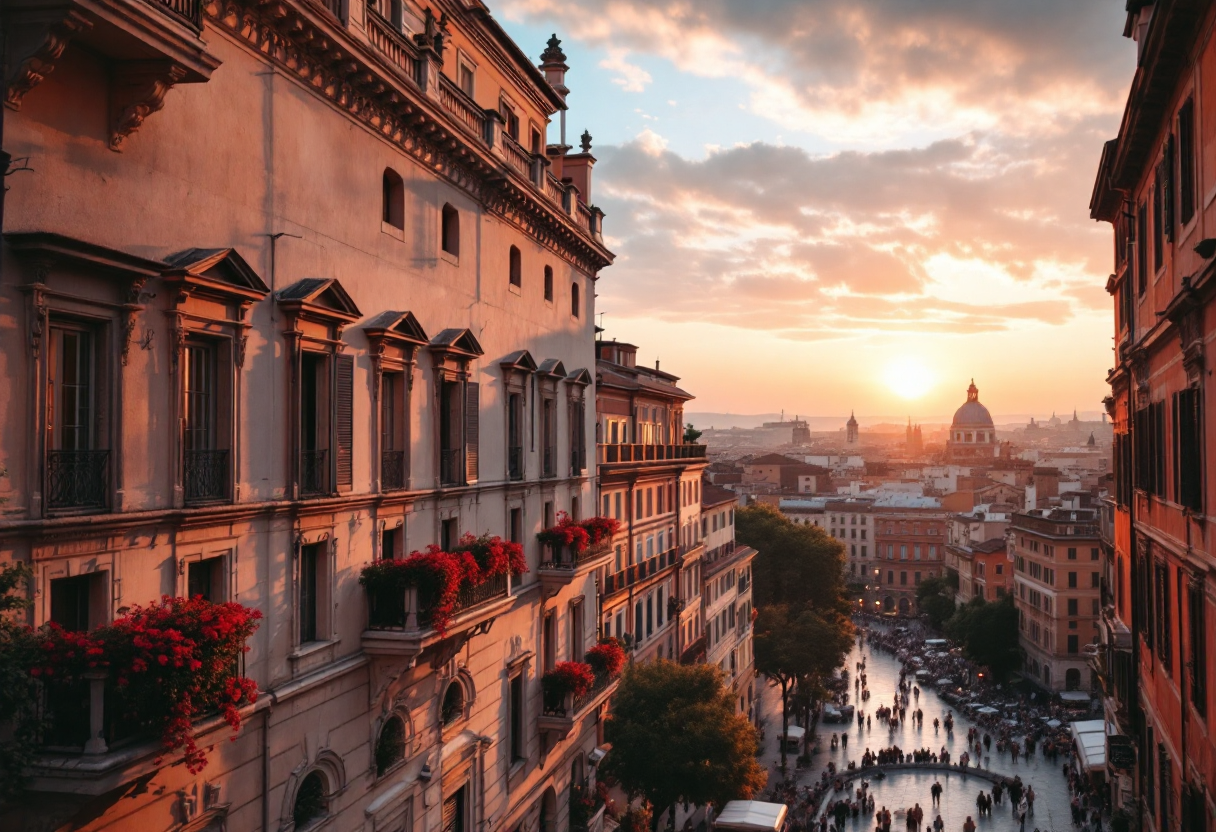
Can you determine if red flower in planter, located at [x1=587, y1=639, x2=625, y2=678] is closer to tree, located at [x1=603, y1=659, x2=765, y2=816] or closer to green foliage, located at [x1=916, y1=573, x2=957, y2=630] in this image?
tree, located at [x1=603, y1=659, x2=765, y2=816]

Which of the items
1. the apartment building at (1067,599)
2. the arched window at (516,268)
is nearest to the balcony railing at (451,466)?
the arched window at (516,268)

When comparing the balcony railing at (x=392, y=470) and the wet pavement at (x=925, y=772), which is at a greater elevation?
the balcony railing at (x=392, y=470)

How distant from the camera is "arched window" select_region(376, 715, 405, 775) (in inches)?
748

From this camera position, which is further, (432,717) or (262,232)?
(432,717)

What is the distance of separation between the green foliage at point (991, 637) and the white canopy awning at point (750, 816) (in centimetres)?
5500

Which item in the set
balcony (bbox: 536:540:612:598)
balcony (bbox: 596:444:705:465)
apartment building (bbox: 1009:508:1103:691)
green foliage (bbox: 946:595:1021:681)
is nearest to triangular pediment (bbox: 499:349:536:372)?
balcony (bbox: 536:540:612:598)

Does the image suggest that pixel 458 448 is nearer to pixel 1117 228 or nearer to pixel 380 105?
pixel 380 105

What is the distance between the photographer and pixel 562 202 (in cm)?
2983

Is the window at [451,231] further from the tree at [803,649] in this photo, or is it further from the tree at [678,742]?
the tree at [803,649]

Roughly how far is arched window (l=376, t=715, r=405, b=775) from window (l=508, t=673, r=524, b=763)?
656 centimetres

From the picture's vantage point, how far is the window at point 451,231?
72.8 ft

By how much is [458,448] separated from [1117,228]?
66.6ft

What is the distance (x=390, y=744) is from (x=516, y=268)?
11885 mm

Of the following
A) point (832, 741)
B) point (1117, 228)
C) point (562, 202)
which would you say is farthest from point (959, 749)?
point (562, 202)
